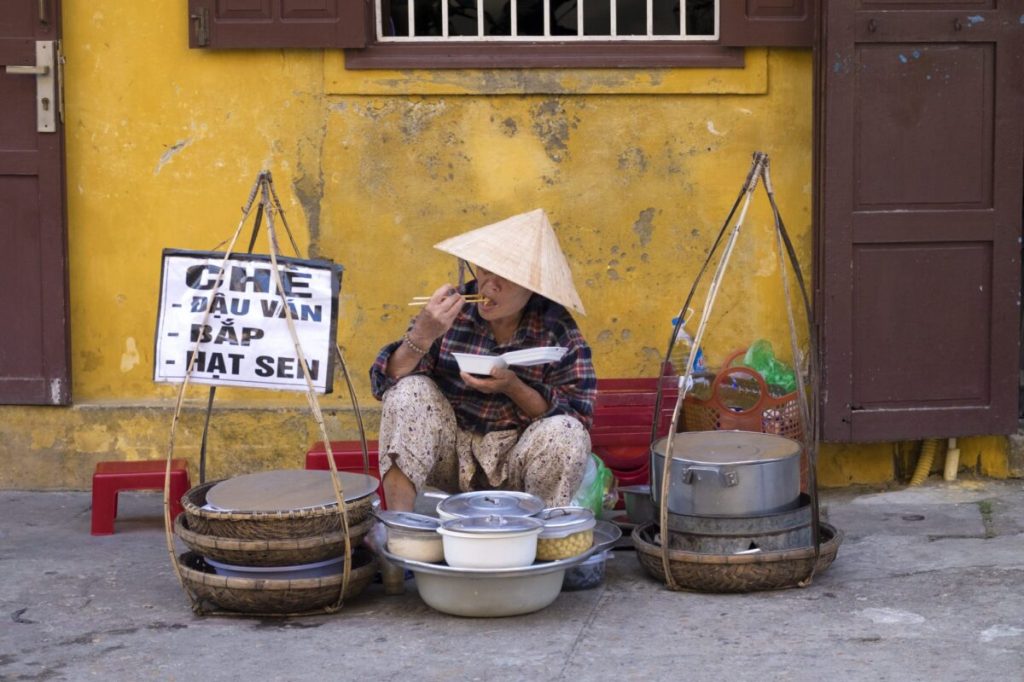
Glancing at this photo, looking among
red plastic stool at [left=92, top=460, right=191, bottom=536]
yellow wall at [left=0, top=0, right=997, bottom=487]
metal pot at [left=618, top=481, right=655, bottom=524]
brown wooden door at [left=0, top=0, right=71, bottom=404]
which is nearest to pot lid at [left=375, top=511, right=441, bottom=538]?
metal pot at [left=618, top=481, right=655, bottom=524]

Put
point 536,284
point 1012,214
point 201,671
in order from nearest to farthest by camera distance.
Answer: point 201,671 < point 536,284 < point 1012,214

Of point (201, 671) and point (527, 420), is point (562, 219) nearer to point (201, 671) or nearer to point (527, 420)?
point (527, 420)

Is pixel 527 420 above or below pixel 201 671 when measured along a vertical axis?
above

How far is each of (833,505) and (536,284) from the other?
1.85 m

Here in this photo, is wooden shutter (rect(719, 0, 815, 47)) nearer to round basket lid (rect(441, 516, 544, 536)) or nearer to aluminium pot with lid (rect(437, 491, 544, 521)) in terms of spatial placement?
aluminium pot with lid (rect(437, 491, 544, 521))

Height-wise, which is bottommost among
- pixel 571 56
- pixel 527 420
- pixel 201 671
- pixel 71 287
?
pixel 201 671

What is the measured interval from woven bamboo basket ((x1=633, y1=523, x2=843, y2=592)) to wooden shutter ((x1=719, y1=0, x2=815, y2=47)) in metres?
2.11

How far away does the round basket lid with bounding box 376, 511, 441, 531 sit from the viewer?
4176 mm

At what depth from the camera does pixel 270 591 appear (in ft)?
13.7

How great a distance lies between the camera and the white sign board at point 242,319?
14.1 ft

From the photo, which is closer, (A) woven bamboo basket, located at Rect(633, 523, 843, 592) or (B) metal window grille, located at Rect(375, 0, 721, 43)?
(A) woven bamboo basket, located at Rect(633, 523, 843, 592)

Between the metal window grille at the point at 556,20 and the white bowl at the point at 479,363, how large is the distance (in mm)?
1902

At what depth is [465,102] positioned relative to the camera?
5770 mm

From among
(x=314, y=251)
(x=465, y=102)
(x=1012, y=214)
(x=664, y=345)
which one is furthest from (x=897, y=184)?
(x=314, y=251)
